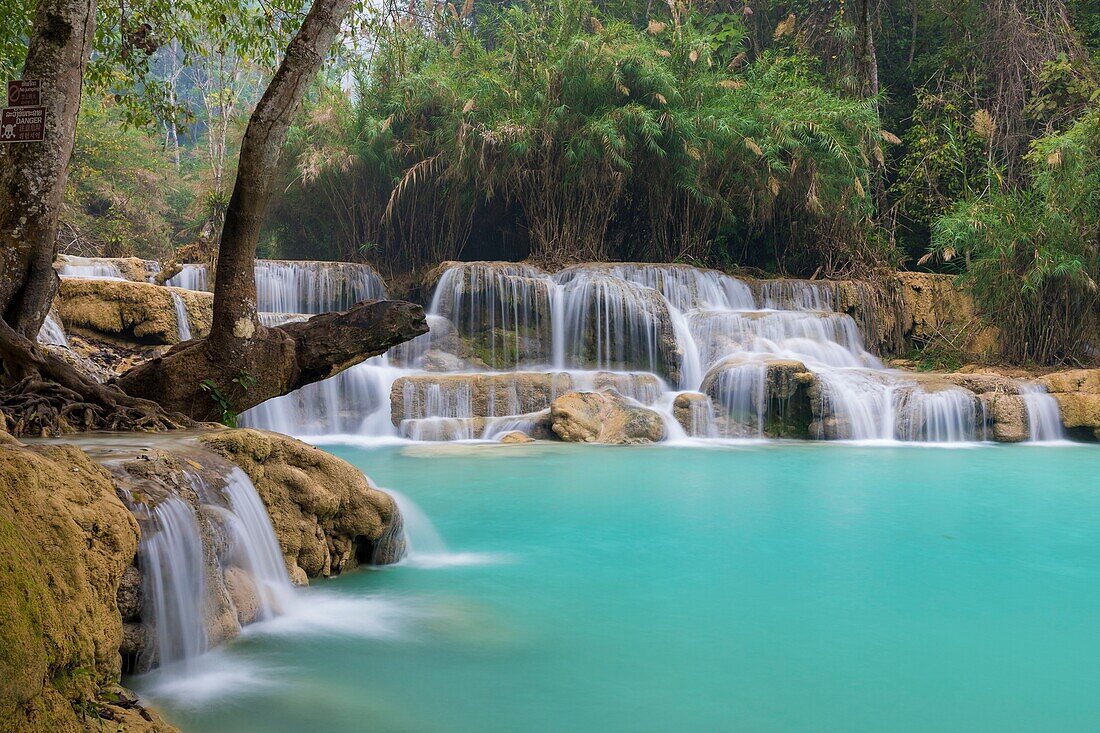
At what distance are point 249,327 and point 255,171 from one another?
0.97 metres

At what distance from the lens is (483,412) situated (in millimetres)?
12602

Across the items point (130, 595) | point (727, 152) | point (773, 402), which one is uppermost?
point (727, 152)

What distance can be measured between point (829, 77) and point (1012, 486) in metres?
13.6

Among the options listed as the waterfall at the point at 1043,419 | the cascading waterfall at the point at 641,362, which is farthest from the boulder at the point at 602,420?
the waterfall at the point at 1043,419

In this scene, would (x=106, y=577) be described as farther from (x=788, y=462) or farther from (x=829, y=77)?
(x=829, y=77)

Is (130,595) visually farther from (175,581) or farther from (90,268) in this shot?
(90,268)

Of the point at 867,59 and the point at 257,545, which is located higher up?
the point at 867,59

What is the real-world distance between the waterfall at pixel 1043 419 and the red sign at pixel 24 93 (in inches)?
487

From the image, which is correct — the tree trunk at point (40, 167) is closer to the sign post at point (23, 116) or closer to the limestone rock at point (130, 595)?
the sign post at point (23, 116)

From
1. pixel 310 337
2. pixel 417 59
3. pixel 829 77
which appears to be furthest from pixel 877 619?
pixel 829 77

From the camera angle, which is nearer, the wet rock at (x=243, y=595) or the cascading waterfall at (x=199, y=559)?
the cascading waterfall at (x=199, y=559)

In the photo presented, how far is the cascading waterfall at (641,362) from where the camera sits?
12703 mm

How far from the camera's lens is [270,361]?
611cm

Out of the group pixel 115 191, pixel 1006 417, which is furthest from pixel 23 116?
pixel 115 191
